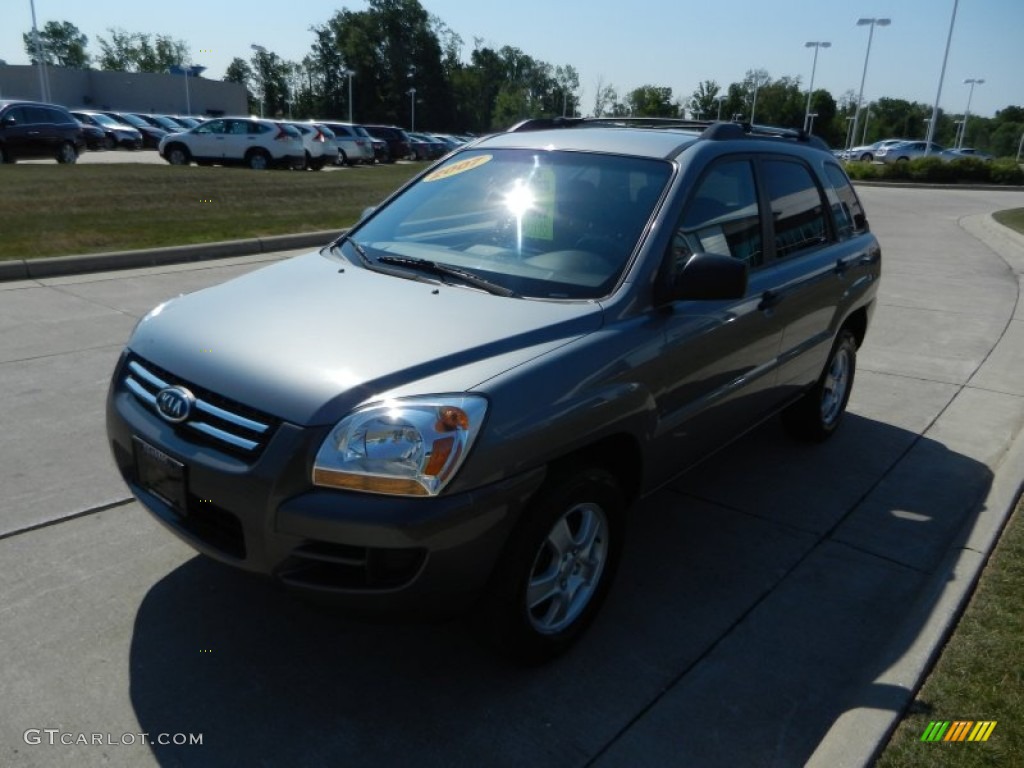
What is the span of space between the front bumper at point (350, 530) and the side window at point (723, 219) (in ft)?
4.57

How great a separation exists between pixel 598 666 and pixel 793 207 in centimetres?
271

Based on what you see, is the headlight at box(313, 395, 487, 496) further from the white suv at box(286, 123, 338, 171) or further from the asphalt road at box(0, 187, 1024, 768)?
the white suv at box(286, 123, 338, 171)

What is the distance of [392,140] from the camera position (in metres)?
35.8

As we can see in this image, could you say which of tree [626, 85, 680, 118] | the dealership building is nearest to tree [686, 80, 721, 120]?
tree [626, 85, 680, 118]

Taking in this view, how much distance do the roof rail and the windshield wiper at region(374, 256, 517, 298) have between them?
124 centimetres

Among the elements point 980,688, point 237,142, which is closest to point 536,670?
point 980,688

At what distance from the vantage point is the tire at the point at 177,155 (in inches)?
965

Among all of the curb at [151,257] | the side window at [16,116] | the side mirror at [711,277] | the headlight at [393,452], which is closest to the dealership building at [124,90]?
the side window at [16,116]

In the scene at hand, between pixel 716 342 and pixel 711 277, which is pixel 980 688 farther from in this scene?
pixel 711 277

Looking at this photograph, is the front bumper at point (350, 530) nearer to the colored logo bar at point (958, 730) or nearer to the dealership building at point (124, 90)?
the colored logo bar at point (958, 730)

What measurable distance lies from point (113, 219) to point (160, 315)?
10.1 meters

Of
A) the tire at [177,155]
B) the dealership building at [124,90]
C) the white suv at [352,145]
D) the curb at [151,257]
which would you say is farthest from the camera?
the dealership building at [124,90]

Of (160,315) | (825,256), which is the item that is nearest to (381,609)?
(160,315)

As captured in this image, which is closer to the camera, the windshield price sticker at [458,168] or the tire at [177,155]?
the windshield price sticker at [458,168]
